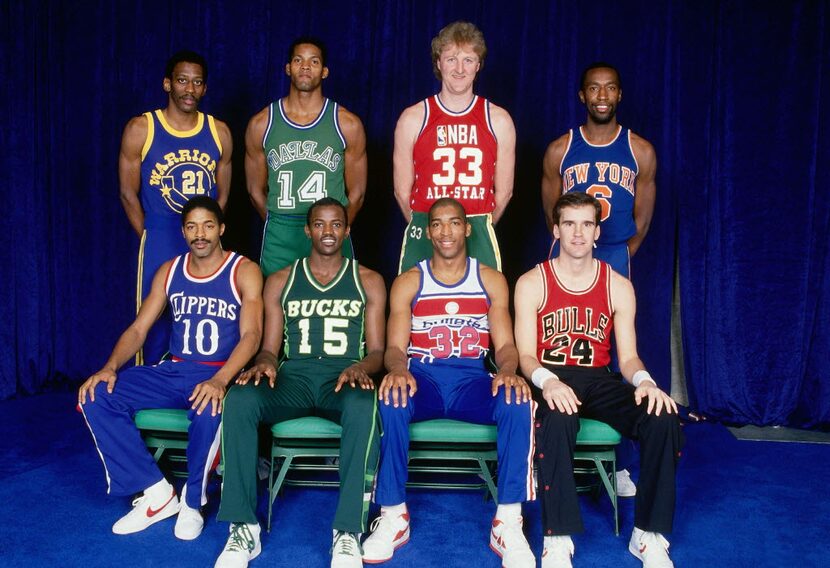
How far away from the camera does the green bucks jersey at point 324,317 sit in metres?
3.03

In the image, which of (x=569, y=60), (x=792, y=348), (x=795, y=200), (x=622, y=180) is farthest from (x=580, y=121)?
(x=792, y=348)

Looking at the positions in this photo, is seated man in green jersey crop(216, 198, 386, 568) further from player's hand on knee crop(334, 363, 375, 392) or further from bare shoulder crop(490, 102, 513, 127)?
bare shoulder crop(490, 102, 513, 127)

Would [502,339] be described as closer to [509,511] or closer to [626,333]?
[626,333]

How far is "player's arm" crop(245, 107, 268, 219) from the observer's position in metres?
3.51

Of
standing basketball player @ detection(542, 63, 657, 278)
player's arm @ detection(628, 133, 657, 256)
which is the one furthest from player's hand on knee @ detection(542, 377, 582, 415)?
player's arm @ detection(628, 133, 657, 256)

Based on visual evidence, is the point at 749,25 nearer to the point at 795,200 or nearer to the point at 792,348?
the point at 795,200

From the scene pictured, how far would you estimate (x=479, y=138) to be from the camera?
3.34 meters

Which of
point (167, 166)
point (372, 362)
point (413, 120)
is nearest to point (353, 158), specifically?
point (413, 120)

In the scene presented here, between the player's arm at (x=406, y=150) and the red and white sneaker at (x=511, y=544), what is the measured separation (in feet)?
4.89

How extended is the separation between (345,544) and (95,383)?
1.12 metres

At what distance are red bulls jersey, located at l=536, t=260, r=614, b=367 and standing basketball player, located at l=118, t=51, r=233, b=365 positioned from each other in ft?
5.56

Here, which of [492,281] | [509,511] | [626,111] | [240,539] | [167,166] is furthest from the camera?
[626,111]

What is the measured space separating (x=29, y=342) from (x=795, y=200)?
14.9 feet

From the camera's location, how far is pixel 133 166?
3.49m
